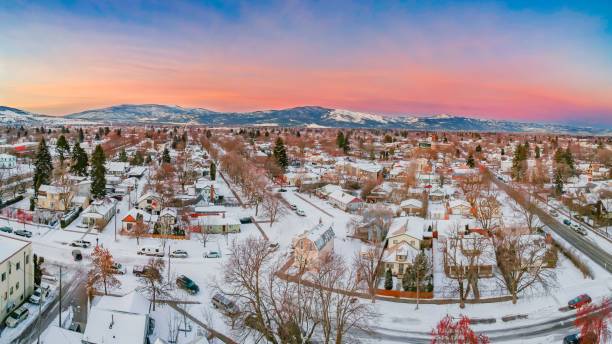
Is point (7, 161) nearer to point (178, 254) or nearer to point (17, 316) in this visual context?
point (178, 254)

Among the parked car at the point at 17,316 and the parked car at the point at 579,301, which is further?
the parked car at the point at 579,301

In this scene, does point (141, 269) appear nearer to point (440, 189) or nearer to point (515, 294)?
point (515, 294)

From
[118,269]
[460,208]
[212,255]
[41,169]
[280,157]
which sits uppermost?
[280,157]

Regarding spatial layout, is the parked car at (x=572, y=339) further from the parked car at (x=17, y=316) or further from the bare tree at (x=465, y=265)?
the parked car at (x=17, y=316)

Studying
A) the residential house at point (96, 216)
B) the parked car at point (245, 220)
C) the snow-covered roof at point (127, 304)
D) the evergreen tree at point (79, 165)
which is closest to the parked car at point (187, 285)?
the snow-covered roof at point (127, 304)

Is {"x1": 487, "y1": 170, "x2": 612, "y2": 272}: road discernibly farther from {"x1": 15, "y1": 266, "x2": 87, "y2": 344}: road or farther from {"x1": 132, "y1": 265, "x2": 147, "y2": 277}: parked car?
{"x1": 15, "y1": 266, "x2": 87, "y2": 344}: road

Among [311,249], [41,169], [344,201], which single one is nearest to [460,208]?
[344,201]

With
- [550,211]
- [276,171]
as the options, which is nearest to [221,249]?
[276,171]

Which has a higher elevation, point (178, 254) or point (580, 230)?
point (580, 230)
